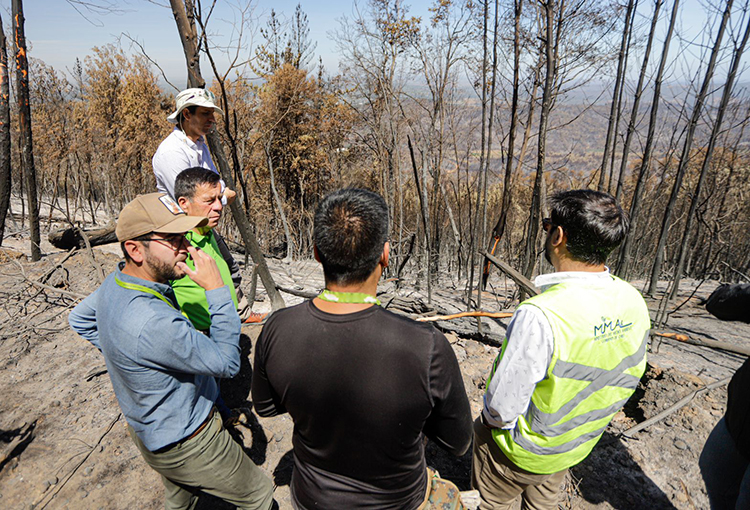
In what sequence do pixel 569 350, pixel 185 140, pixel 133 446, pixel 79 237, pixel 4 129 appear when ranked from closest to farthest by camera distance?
pixel 569 350
pixel 185 140
pixel 133 446
pixel 4 129
pixel 79 237

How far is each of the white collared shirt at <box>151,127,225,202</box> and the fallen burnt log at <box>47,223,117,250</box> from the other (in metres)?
5.75

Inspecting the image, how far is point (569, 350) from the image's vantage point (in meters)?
1.39

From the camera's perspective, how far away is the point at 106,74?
18.1 meters

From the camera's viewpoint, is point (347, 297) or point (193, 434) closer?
A: point (347, 297)

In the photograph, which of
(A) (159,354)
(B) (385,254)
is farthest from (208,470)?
(B) (385,254)

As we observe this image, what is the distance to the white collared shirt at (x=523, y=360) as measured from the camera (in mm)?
1409

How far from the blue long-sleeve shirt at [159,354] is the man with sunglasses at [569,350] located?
1.22 meters

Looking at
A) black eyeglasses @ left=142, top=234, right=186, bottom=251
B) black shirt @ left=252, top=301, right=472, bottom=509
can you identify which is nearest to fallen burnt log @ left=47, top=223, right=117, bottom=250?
black eyeglasses @ left=142, top=234, right=186, bottom=251

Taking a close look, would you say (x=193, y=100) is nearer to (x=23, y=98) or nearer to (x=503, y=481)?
(x=503, y=481)

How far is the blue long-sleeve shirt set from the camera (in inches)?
57.4

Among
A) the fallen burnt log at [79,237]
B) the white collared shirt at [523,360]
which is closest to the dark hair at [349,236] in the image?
the white collared shirt at [523,360]

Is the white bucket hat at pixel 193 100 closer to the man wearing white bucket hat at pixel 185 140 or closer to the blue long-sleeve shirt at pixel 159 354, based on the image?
the man wearing white bucket hat at pixel 185 140

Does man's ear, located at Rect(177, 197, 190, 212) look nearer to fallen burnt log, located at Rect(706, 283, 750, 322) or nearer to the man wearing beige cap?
the man wearing beige cap

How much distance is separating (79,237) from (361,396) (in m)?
8.79
